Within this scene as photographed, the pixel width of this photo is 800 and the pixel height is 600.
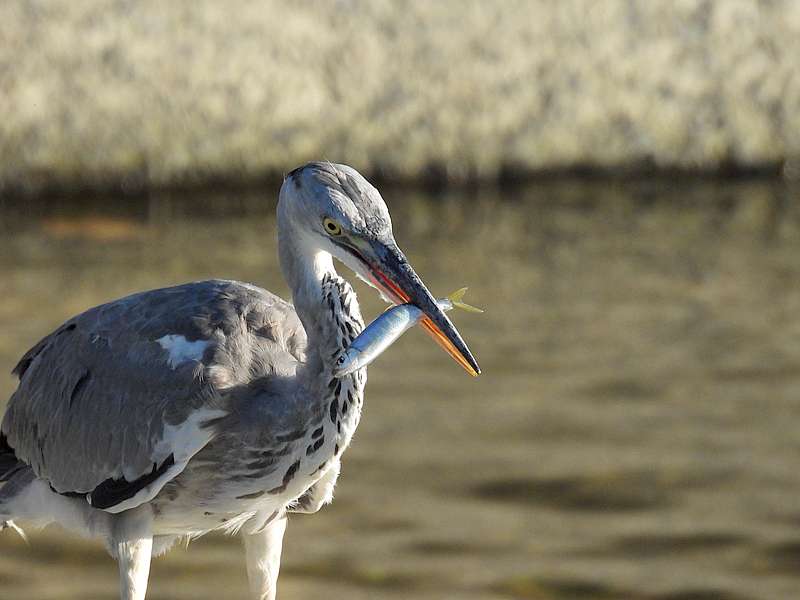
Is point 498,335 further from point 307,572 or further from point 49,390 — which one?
point 49,390

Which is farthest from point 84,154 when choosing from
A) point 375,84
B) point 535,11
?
point 535,11

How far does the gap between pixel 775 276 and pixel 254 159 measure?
325cm

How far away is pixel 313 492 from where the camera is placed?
4.91 metres

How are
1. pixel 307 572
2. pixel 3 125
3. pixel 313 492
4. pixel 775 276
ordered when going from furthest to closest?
pixel 3 125
pixel 775 276
pixel 307 572
pixel 313 492

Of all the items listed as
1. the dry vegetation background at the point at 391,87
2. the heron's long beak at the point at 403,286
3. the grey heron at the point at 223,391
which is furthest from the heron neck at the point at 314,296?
the dry vegetation background at the point at 391,87

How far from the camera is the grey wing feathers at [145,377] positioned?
14.6ft

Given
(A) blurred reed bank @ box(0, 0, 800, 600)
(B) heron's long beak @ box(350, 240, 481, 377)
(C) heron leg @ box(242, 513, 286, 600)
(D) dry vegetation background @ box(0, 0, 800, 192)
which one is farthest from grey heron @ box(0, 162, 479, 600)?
(D) dry vegetation background @ box(0, 0, 800, 192)

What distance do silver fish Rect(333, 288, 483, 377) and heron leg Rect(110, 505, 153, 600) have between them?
0.83 m

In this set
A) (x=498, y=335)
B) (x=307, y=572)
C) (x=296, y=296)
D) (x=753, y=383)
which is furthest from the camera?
(x=498, y=335)

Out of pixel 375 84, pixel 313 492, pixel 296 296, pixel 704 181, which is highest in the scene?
pixel 296 296

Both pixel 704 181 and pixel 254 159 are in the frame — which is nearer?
pixel 254 159

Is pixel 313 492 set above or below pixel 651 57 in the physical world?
above

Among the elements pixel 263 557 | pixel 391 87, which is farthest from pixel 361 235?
pixel 391 87

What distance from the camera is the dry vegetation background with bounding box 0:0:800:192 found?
9.79 meters
